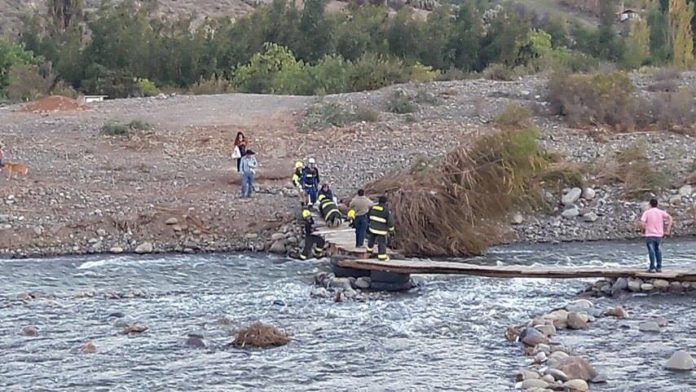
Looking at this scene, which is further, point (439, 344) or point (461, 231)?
point (461, 231)

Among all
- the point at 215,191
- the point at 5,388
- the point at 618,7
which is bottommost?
the point at 5,388

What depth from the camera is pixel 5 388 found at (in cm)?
1792

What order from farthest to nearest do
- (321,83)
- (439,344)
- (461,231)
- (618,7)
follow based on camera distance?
1. (618,7)
2. (321,83)
3. (461,231)
4. (439,344)

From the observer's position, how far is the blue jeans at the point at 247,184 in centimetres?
3178

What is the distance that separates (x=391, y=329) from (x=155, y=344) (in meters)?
4.08

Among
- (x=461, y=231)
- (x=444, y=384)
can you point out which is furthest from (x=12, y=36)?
(x=444, y=384)

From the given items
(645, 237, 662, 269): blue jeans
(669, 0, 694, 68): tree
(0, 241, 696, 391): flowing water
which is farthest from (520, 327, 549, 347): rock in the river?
(669, 0, 694, 68): tree

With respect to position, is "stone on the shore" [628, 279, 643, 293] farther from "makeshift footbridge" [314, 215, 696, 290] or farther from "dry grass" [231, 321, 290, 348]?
"dry grass" [231, 321, 290, 348]

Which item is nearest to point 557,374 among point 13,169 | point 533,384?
point 533,384

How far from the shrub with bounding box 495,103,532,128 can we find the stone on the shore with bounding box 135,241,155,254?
11.8 meters

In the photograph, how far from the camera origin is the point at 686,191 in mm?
32375

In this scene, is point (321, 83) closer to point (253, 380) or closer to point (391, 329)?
point (391, 329)

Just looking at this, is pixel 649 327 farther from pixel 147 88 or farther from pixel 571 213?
pixel 147 88

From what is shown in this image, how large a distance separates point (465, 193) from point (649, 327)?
8933mm
